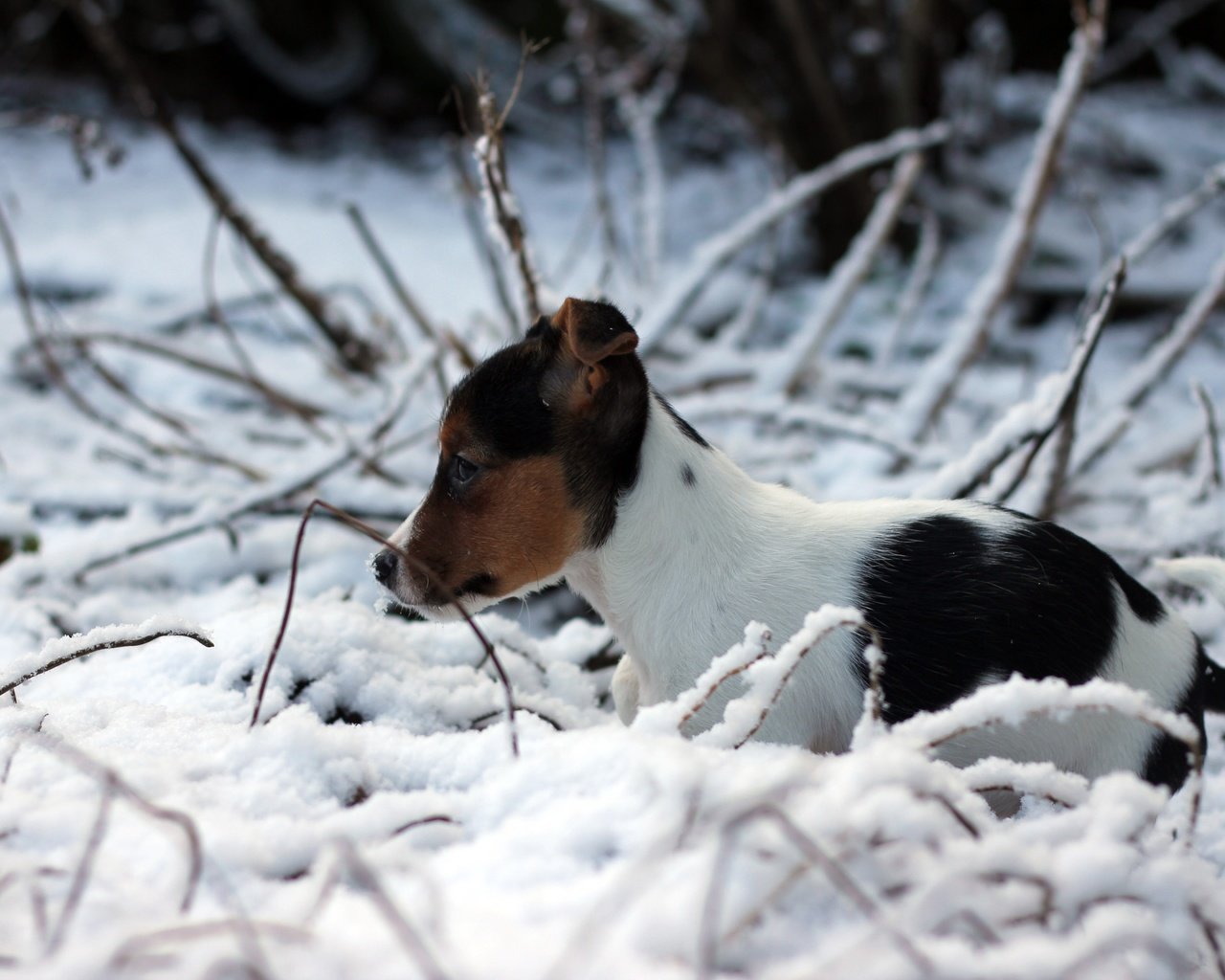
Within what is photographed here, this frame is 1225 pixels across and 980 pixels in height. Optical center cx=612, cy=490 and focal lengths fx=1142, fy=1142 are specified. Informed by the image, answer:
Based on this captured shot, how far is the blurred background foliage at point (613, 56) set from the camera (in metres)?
5.62

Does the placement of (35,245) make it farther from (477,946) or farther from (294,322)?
(477,946)

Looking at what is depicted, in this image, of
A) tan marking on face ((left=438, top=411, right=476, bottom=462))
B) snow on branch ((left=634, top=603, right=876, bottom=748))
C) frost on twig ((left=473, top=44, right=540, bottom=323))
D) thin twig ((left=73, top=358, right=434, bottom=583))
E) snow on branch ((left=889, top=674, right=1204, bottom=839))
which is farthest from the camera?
thin twig ((left=73, top=358, right=434, bottom=583))

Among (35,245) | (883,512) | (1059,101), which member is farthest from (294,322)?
(883,512)

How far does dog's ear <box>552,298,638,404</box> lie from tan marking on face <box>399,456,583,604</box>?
196mm

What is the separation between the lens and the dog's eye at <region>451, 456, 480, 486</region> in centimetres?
215

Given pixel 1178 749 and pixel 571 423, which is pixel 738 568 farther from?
pixel 1178 749

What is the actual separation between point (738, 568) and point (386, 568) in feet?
2.19

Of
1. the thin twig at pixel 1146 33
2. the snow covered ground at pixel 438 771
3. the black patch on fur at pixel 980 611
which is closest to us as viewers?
the snow covered ground at pixel 438 771

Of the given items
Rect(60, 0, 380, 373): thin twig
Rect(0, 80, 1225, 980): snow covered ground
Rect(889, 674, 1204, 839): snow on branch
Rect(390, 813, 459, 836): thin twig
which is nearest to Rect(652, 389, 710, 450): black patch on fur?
Rect(0, 80, 1225, 980): snow covered ground

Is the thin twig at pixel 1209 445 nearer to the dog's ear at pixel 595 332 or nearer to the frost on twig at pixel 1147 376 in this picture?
the frost on twig at pixel 1147 376

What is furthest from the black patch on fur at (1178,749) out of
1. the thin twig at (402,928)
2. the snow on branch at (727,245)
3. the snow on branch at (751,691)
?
the snow on branch at (727,245)

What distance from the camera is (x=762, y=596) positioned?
2.02 metres

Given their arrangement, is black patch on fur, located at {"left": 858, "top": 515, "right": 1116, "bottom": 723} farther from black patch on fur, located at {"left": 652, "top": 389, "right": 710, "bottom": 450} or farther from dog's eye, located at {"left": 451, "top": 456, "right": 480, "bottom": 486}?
dog's eye, located at {"left": 451, "top": 456, "right": 480, "bottom": 486}

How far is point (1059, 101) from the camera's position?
3.59 m
